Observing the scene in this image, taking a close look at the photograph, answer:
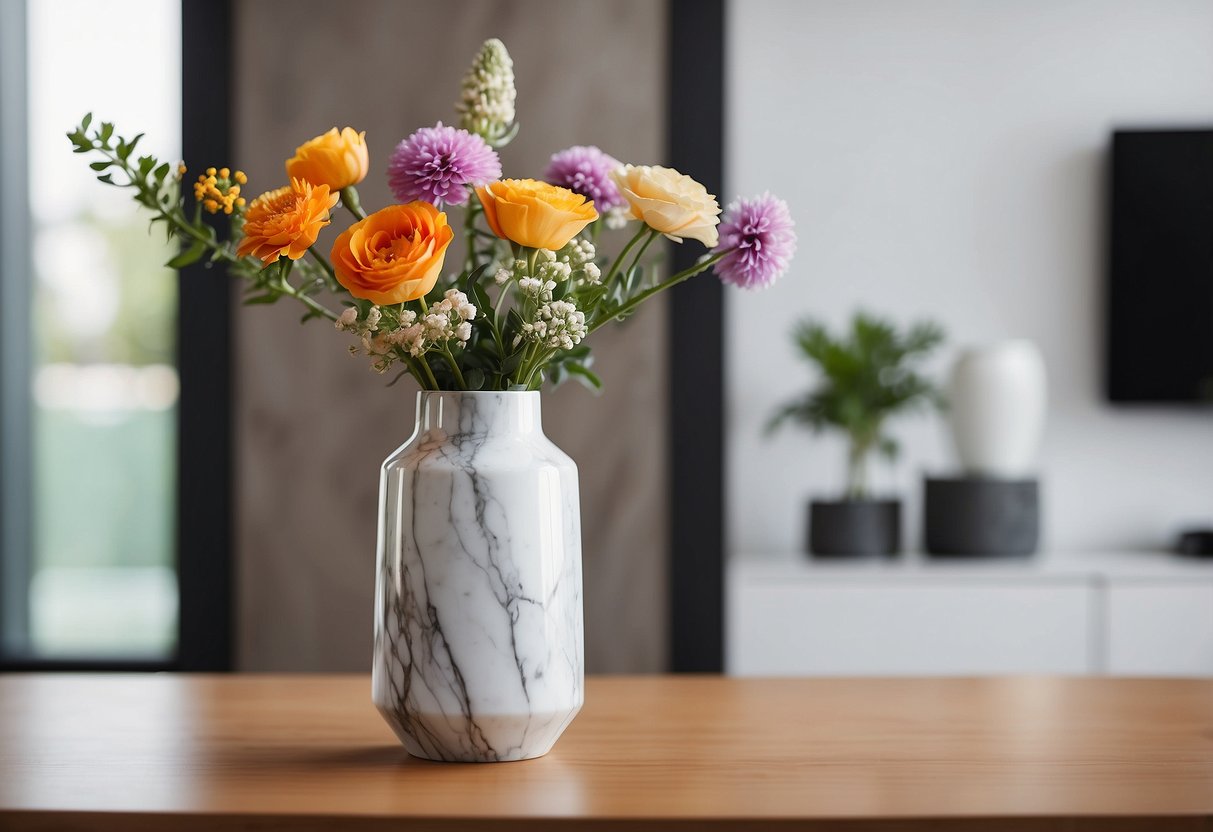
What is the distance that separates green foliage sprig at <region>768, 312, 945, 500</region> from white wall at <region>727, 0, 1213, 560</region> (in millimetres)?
256

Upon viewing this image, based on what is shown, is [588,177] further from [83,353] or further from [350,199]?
[83,353]

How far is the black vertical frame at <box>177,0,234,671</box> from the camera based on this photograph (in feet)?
8.62

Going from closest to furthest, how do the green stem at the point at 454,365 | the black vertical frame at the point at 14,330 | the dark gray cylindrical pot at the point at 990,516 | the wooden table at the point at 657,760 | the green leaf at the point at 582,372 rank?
the wooden table at the point at 657,760, the green stem at the point at 454,365, the green leaf at the point at 582,372, the dark gray cylindrical pot at the point at 990,516, the black vertical frame at the point at 14,330

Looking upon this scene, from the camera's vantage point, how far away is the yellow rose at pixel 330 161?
0.90 metres

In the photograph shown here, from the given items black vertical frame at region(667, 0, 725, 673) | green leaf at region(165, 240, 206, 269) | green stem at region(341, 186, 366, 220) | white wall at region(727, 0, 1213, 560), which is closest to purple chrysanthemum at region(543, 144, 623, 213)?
green stem at region(341, 186, 366, 220)

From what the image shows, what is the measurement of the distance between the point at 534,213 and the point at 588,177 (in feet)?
0.55

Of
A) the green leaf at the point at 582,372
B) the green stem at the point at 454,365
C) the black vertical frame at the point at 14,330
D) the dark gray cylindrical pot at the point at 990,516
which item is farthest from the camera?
the black vertical frame at the point at 14,330

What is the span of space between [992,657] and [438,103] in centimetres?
178

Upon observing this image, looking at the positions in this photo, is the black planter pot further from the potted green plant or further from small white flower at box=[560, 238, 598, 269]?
small white flower at box=[560, 238, 598, 269]

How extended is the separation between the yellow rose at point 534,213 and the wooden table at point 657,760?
42 cm

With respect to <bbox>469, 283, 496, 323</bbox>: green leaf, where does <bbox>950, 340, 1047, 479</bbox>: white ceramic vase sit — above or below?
below

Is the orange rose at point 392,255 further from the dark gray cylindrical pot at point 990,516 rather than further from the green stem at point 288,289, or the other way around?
the dark gray cylindrical pot at point 990,516

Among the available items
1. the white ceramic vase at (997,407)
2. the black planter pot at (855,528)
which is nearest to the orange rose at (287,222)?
the black planter pot at (855,528)

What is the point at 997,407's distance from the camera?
269 centimetres
